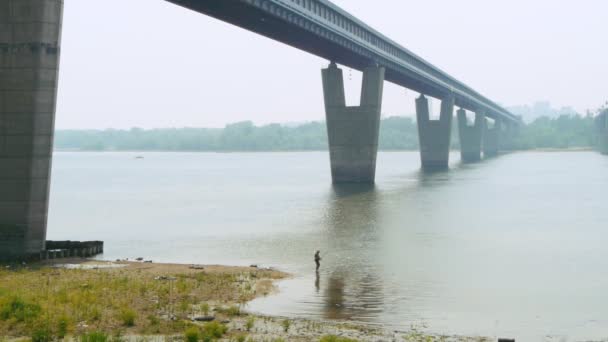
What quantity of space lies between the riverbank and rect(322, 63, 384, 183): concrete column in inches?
2339

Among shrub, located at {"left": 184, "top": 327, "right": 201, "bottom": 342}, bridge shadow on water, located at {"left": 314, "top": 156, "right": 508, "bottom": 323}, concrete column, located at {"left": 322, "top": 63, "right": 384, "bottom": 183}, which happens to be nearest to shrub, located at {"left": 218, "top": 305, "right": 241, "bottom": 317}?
bridge shadow on water, located at {"left": 314, "top": 156, "right": 508, "bottom": 323}

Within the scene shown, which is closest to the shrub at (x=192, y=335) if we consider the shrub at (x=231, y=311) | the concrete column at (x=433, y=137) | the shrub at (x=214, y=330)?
the shrub at (x=214, y=330)

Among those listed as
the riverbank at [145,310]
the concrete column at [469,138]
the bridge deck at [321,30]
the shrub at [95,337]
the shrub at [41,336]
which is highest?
the bridge deck at [321,30]

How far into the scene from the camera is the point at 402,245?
4528 centimetres

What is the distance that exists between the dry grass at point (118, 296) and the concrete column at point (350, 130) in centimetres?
5642

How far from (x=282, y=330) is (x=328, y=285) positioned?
9148mm

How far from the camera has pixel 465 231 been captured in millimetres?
52094

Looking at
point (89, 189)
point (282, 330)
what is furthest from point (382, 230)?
point (89, 189)

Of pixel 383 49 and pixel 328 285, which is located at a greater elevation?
pixel 383 49

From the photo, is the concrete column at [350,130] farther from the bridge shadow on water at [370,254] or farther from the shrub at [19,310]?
the shrub at [19,310]

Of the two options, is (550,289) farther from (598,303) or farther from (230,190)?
(230,190)

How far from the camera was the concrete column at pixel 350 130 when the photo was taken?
300ft

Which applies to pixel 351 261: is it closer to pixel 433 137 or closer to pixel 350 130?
pixel 350 130

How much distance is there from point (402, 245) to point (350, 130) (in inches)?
1862
